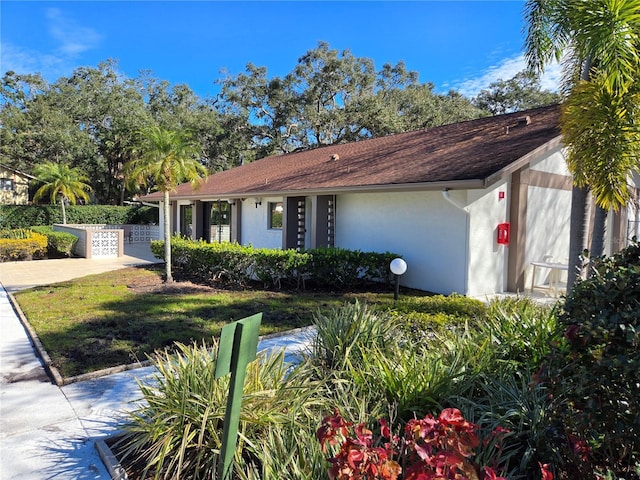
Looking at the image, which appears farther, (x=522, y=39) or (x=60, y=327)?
(x=522, y=39)

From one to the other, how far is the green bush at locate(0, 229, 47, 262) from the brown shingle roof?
6.25 m

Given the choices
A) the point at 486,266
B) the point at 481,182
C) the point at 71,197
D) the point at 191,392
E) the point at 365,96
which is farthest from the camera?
the point at 365,96

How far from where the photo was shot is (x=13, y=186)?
33.1 meters

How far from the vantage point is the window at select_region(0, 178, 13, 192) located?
32594 millimetres

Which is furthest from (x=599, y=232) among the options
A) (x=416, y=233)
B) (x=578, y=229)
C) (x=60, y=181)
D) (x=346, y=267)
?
(x=60, y=181)

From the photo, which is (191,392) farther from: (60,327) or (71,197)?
(71,197)

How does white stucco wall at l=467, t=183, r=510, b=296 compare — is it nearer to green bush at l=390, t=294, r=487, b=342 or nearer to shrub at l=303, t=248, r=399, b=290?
shrub at l=303, t=248, r=399, b=290

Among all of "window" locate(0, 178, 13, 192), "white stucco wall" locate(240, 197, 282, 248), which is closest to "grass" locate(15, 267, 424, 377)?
"white stucco wall" locate(240, 197, 282, 248)

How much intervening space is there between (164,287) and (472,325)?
807 cm

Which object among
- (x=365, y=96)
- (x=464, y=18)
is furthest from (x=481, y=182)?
(x=365, y=96)

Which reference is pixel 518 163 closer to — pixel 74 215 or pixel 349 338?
pixel 349 338

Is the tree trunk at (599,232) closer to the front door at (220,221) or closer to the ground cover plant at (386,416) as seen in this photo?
the ground cover plant at (386,416)

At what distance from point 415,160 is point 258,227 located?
23.2 feet

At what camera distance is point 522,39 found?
8945 mm
